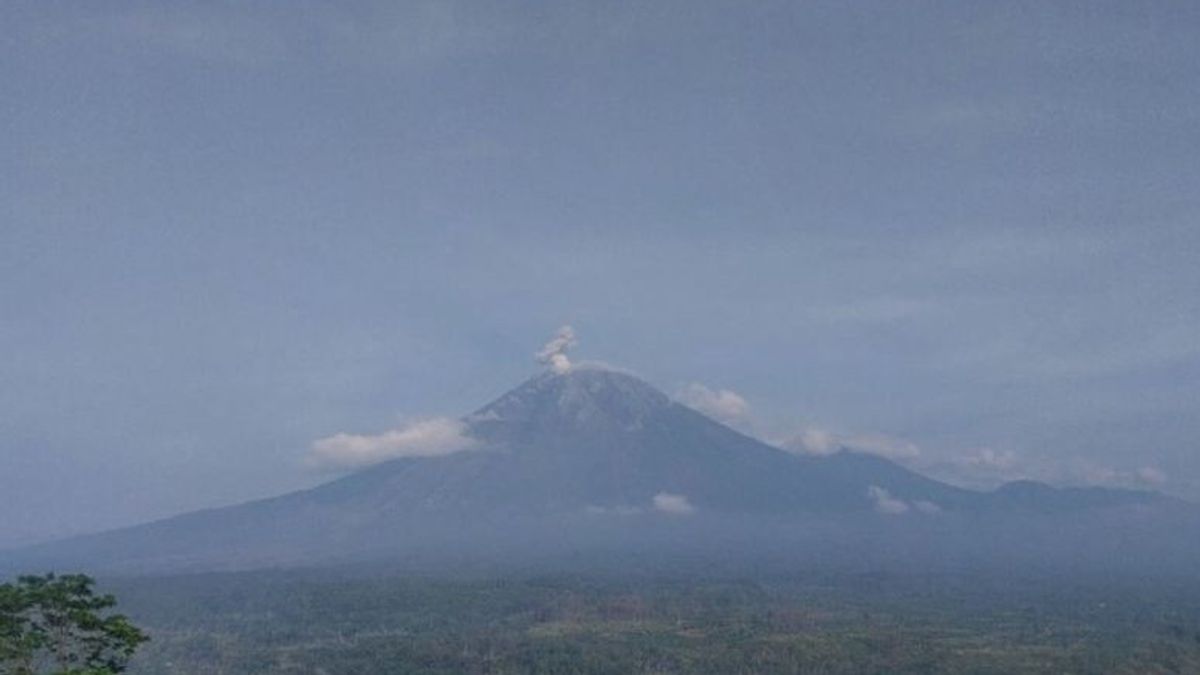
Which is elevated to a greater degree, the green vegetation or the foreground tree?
Result: the foreground tree

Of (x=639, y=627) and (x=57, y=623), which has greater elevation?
(x=57, y=623)

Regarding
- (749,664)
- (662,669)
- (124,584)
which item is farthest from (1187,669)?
(124,584)

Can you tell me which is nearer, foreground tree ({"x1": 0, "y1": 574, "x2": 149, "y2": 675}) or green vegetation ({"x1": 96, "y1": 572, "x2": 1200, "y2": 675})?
foreground tree ({"x1": 0, "y1": 574, "x2": 149, "y2": 675})

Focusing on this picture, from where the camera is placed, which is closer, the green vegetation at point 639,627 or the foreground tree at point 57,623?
the foreground tree at point 57,623

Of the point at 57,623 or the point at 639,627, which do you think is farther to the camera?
the point at 639,627

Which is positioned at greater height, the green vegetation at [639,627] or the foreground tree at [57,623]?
the foreground tree at [57,623]
